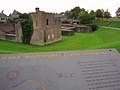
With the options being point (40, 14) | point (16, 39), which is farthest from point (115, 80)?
point (16, 39)

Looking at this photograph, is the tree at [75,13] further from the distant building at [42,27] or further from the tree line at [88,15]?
the distant building at [42,27]

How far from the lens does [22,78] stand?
205 inches

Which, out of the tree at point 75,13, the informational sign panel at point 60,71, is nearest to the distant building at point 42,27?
the informational sign panel at point 60,71

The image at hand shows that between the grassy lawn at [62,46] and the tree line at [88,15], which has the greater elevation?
the tree line at [88,15]

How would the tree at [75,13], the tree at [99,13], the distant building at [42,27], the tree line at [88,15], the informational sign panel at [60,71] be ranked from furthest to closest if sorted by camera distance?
the tree at [75,13], the tree at [99,13], the tree line at [88,15], the distant building at [42,27], the informational sign panel at [60,71]

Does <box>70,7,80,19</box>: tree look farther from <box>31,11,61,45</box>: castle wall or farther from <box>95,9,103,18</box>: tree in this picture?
<box>31,11,61,45</box>: castle wall

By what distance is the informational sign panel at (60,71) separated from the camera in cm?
512

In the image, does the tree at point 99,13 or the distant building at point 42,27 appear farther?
the tree at point 99,13

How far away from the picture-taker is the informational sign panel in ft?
16.8

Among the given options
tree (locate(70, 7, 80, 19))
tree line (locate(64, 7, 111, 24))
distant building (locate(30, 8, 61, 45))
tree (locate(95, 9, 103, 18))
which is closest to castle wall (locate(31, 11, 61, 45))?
distant building (locate(30, 8, 61, 45))

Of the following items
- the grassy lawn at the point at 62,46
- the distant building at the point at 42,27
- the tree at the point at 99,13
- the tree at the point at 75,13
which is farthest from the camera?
the tree at the point at 75,13

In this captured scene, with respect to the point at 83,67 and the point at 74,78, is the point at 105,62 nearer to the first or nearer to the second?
the point at 83,67

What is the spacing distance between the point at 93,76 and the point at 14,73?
204cm

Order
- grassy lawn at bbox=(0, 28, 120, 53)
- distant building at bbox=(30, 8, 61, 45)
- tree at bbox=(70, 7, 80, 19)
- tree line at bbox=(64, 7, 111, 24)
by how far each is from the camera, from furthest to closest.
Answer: tree at bbox=(70, 7, 80, 19) → tree line at bbox=(64, 7, 111, 24) → distant building at bbox=(30, 8, 61, 45) → grassy lawn at bbox=(0, 28, 120, 53)
